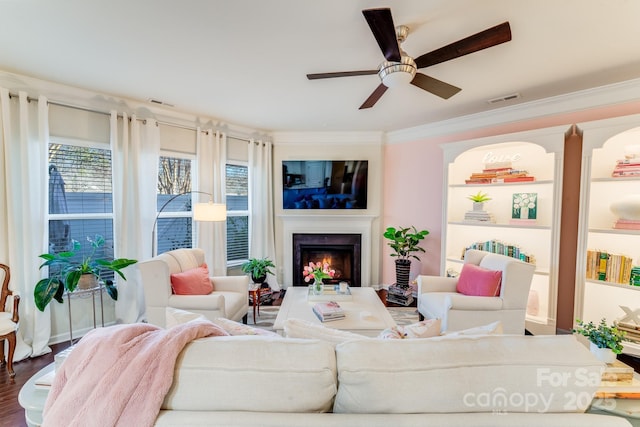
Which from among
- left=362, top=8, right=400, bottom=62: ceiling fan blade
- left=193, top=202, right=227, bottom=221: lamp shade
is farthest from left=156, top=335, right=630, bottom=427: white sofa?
left=193, top=202, right=227, bottom=221: lamp shade

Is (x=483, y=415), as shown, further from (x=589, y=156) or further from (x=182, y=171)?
(x=182, y=171)

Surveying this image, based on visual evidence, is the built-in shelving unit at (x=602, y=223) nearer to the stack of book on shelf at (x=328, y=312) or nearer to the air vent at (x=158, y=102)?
the stack of book on shelf at (x=328, y=312)

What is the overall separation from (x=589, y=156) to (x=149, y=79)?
4.24m

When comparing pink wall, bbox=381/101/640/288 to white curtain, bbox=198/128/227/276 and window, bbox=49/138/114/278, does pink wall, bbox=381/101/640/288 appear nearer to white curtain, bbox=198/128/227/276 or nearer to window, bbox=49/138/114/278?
white curtain, bbox=198/128/227/276

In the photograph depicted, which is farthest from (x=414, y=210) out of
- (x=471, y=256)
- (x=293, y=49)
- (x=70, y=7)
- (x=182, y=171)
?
(x=70, y=7)

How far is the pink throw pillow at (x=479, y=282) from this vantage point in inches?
100

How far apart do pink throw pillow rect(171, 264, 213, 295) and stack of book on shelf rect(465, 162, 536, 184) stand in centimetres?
334

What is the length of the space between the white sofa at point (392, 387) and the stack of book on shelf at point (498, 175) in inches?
107

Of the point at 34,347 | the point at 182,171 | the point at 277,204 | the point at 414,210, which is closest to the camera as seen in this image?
the point at 34,347

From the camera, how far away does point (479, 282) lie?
2.62 m

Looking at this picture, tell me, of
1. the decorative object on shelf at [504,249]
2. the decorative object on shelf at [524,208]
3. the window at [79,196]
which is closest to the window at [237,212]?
the window at [79,196]

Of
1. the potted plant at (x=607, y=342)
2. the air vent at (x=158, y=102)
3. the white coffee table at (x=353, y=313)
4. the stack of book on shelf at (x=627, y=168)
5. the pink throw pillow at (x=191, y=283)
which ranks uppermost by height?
the air vent at (x=158, y=102)

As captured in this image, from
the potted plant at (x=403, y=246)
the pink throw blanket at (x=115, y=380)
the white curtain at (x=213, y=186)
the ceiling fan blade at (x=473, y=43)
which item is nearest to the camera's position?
the pink throw blanket at (x=115, y=380)

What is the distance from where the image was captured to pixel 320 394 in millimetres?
870
